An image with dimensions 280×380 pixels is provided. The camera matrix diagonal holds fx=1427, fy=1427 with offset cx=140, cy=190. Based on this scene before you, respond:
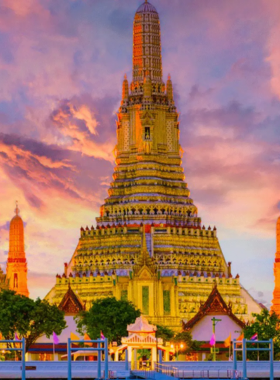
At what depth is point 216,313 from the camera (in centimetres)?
11406

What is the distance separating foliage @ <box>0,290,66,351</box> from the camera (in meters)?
104

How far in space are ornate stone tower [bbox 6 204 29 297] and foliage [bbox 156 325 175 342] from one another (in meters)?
24.3

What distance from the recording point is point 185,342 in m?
109

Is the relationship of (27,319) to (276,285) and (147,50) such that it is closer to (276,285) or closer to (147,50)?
(276,285)

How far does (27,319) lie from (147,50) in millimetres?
38482

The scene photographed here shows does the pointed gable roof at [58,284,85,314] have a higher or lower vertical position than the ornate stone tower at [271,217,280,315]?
lower

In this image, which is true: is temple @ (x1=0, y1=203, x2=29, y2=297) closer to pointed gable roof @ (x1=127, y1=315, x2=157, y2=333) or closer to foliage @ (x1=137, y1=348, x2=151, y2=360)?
foliage @ (x1=137, y1=348, x2=151, y2=360)

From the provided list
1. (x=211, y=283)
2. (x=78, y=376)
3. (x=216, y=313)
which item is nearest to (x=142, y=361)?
(x=78, y=376)

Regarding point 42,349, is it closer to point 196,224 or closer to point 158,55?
point 196,224

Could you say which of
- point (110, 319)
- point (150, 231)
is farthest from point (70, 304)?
point (150, 231)

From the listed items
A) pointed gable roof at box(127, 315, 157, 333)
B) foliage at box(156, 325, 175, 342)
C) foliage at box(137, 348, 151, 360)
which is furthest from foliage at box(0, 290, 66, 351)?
pointed gable roof at box(127, 315, 157, 333)

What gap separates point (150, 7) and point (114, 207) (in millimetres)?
19844

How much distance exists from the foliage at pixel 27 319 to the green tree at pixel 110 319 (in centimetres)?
242

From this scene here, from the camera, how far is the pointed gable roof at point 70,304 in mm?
115500
